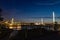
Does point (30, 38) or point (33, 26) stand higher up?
point (33, 26)

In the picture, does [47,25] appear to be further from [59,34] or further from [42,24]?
[59,34]

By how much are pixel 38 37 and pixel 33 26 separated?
153 centimetres

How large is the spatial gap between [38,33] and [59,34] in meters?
1.81

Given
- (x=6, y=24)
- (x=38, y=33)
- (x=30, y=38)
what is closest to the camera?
(x=30, y=38)

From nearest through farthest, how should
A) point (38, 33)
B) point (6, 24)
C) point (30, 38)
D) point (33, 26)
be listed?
point (30, 38) → point (38, 33) → point (33, 26) → point (6, 24)

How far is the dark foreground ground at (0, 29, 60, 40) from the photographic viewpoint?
12.8 meters

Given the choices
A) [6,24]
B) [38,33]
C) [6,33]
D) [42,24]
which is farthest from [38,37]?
[6,24]

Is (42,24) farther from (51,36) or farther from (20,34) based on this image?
(20,34)

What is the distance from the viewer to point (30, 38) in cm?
1262

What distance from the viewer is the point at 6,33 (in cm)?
1373

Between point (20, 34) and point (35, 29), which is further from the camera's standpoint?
point (35, 29)

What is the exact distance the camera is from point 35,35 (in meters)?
13.4

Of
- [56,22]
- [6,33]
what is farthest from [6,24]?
[56,22]

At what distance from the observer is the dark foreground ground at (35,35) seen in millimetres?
12752
